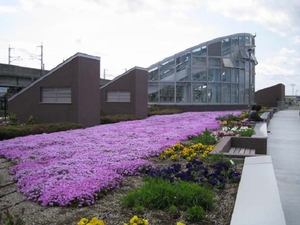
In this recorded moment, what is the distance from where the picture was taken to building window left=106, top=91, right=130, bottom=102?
83.6 feet

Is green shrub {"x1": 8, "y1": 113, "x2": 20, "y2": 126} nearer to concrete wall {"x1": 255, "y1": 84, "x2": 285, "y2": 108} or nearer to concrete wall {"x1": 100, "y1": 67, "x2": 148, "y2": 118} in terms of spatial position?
concrete wall {"x1": 100, "y1": 67, "x2": 148, "y2": 118}

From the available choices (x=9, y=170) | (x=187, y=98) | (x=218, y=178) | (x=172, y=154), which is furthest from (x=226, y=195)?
(x=187, y=98)

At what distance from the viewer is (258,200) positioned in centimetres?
427

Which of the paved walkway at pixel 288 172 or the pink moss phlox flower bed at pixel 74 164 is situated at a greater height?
the pink moss phlox flower bed at pixel 74 164

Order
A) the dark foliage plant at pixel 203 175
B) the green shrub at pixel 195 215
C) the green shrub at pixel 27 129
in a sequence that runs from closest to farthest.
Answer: the green shrub at pixel 195 215
the dark foliage plant at pixel 203 175
the green shrub at pixel 27 129

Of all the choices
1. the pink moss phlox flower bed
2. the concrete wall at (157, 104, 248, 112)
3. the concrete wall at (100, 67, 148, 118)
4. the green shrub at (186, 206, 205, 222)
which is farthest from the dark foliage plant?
the concrete wall at (157, 104, 248, 112)

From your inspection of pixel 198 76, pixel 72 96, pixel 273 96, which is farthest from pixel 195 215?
pixel 273 96

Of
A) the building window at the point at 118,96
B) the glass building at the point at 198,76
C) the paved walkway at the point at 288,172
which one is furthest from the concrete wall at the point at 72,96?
the glass building at the point at 198,76

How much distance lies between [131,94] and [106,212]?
67.8 ft

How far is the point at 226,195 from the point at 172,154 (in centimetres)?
325

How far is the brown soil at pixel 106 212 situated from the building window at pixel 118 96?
19.8 metres

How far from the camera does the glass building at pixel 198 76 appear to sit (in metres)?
38.0

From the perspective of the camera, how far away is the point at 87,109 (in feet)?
59.1

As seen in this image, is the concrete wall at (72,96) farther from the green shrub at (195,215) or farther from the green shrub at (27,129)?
the green shrub at (195,215)
